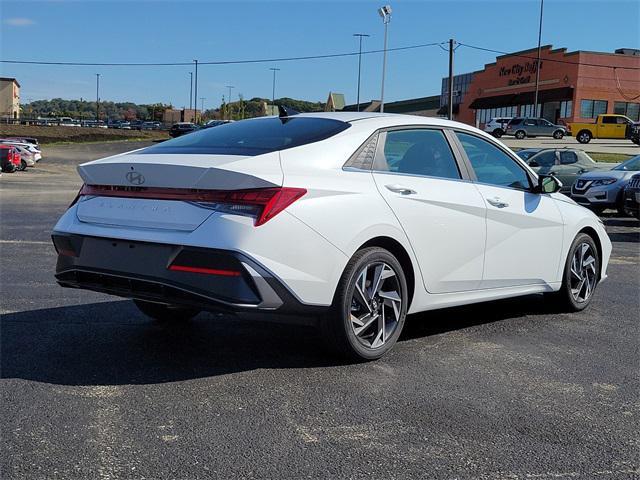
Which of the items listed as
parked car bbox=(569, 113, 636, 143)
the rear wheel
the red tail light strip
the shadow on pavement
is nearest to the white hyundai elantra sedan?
the red tail light strip

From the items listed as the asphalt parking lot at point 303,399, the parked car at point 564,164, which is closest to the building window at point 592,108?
the parked car at point 564,164

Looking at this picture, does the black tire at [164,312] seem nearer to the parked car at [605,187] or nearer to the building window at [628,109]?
the parked car at [605,187]

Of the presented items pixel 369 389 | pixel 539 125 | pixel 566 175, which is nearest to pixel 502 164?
pixel 369 389

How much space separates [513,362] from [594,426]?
3.75 feet

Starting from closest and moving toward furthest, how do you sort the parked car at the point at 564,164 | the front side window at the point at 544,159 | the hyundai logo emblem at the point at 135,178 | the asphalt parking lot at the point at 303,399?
1. the asphalt parking lot at the point at 303,399
2. the hyundai logo emblem at the point at 135,178
3. the parked car at the point at 564,164
4. the front side window at the point at 544,159

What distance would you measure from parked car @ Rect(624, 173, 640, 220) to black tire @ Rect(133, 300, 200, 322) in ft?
34.5

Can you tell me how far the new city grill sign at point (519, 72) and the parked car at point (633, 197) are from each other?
5536 centimetres

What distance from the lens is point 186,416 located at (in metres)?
3.59

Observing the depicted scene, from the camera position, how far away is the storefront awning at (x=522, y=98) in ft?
199

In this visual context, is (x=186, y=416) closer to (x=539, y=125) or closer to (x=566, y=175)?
(x=566, y=175)

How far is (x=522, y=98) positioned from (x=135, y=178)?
66.8 m

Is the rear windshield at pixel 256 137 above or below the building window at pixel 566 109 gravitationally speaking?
below

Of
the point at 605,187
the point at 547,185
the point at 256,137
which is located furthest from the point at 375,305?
the point at 605,187

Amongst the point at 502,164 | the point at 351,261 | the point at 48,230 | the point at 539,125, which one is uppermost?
the point at 539,125
